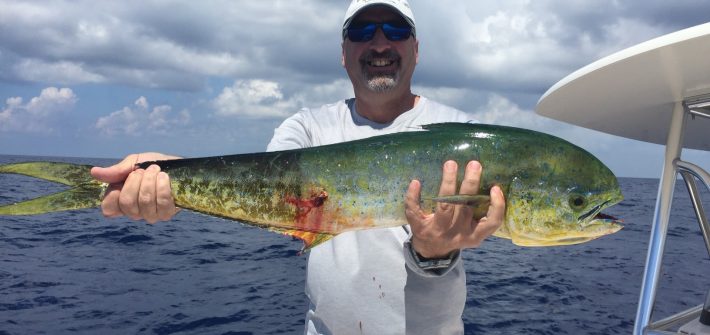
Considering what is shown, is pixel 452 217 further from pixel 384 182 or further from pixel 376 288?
pixel 376 288

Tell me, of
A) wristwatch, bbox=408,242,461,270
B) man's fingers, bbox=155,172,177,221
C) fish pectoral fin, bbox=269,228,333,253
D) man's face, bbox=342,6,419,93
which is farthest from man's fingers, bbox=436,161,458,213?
man's fingers, bbox=155,172,177,221

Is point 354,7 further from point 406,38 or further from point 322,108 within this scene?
point 322,108

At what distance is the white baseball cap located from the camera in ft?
11.5

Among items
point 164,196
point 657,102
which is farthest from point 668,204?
point 164,196

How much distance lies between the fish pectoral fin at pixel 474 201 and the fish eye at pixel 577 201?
1.39 feet

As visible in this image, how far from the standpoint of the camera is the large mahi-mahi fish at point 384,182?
254 cm

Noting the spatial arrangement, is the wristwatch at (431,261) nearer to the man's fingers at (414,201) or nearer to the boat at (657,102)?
the man's fingers at (414,201)

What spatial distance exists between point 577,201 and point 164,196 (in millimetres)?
2093

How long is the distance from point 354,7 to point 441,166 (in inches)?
64.9

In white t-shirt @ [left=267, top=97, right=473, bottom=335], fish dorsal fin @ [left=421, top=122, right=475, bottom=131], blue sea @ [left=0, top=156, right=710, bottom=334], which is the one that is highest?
fish dorsal fin @ [left=421, top=122, right=475, bottom=131]

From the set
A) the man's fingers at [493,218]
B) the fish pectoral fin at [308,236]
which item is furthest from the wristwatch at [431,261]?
the fish pectoral fin at [308,236]

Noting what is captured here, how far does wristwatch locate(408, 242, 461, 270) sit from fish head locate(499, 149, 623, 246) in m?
0.35

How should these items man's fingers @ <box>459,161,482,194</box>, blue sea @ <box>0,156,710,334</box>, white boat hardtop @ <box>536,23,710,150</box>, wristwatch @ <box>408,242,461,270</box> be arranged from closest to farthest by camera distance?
white boat hardtop @ <box>536,23,710,150</box>, man's fingers @ <box>459,161,482,194</box>, wristwatch @ <box>408,242,461,270</box>, blue sea @ <box>0,156,710,334</box>

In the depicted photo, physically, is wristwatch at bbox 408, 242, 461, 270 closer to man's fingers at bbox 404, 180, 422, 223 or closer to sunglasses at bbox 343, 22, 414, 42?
man's fingers at bbox 404, 180, 422, 223
